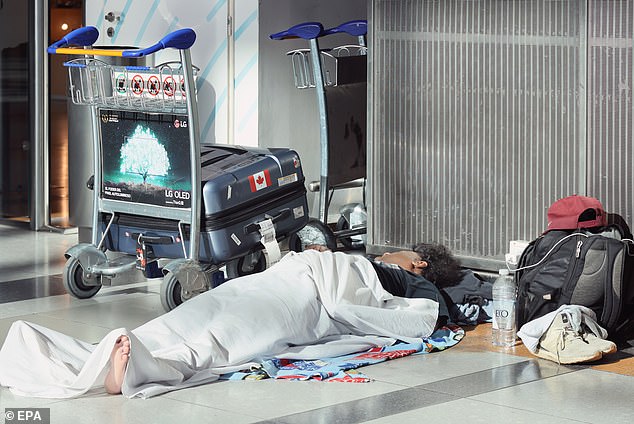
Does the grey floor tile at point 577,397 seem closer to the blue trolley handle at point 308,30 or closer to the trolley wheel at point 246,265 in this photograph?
the trolley wheel at point 246,265

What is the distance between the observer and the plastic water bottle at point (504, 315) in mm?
4973

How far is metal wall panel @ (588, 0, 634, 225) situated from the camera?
5.38 metres

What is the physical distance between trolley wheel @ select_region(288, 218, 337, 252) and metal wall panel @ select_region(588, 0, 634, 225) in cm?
151

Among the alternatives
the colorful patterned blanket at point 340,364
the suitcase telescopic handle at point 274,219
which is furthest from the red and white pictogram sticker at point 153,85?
the colorful patterned blanket at point 340,364

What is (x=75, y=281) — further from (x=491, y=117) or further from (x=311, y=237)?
(x=491, y=117)

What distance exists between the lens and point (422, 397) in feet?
13.7

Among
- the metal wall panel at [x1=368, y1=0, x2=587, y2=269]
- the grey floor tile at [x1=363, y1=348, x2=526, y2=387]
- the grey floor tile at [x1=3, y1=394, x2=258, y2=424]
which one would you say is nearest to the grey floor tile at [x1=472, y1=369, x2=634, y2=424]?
the grey floor tile at [x1=363, y1=348, x2=526, y2=387]

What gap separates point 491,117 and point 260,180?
1.15m

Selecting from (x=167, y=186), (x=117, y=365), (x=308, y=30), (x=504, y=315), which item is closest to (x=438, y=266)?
(x=504, y=315)

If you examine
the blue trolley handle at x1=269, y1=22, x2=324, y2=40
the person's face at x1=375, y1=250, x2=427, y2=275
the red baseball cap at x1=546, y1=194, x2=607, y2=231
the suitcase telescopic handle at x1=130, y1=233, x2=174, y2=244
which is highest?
the blue trolley handle at x1=269, y1=22, x2=324, y2=40

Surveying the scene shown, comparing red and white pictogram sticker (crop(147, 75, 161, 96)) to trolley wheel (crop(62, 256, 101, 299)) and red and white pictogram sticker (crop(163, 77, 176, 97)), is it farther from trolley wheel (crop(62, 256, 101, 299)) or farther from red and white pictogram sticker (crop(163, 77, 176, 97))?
trolley wheel (crop(62, 256, 101, 299))

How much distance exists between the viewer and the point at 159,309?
5797 mm

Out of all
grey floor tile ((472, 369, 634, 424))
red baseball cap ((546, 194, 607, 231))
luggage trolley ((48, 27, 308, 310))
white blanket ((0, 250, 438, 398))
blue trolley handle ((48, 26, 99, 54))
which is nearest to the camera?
grey floor tile ((472, 369, 634, 424))

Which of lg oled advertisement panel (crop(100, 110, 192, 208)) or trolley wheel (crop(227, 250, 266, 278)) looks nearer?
lg oled advertisement panel (crop(100, 110, 192, 208))
